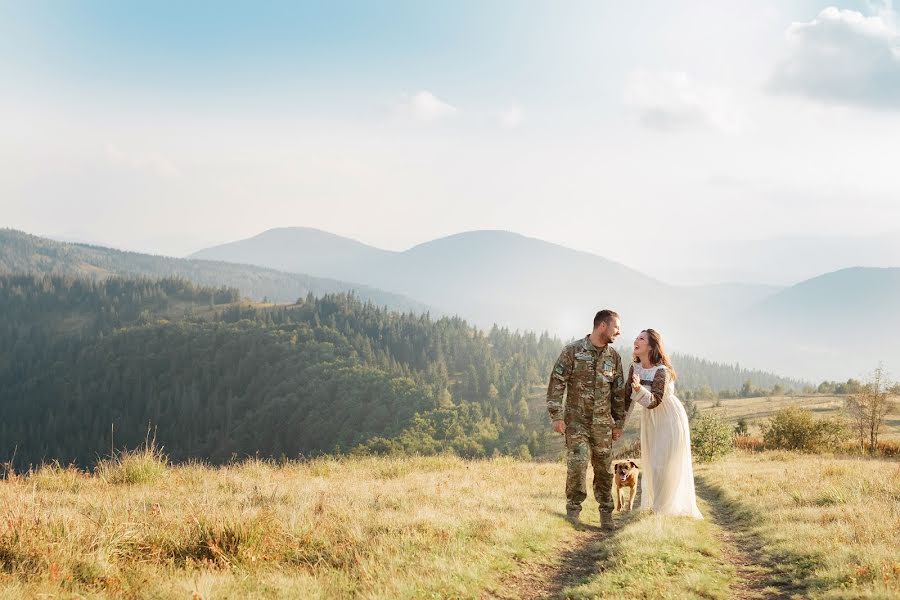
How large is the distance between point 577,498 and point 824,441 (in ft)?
95.1

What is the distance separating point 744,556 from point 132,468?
10.8 m

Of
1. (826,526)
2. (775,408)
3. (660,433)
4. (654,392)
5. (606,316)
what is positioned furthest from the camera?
(775,408)

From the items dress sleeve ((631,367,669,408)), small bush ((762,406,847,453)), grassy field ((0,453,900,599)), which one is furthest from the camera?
small bush ((762,406,847,453))

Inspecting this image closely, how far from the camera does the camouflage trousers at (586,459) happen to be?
1015 cm

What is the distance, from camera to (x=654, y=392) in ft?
34.4

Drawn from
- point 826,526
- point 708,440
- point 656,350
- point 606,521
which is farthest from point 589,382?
point 708,440

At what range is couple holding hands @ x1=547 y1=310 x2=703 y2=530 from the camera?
1012 centimetres

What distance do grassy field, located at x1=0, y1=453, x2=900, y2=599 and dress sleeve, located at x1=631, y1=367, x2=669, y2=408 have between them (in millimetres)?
1842

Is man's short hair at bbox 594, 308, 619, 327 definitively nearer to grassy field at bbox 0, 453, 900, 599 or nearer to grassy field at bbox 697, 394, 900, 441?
grassy field at bbox 0, 453, 900, 599

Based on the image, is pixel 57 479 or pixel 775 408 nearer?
pixel 57 479

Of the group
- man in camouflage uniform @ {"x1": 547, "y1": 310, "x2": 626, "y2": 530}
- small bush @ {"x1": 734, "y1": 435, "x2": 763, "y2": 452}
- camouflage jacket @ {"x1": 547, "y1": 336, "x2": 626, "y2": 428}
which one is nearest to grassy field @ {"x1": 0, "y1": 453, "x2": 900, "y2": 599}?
man in camouflage uniform @ {"x1": 547, "y1": 310, "x2": 626, "y2": 530}

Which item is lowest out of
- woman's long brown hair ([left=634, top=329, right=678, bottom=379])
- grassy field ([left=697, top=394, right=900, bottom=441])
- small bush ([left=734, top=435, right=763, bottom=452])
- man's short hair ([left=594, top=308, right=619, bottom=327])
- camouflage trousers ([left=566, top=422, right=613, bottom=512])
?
grassy field ([left=697, top=394, right=900, bottom=441])

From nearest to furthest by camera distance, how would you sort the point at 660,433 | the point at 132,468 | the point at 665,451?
the point at 665,451 < the point at 660,433 < the point at 132,468

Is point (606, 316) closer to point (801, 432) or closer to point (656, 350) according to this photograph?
point (656, 350)
